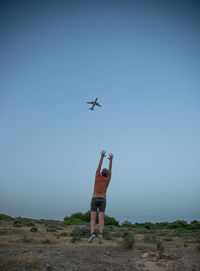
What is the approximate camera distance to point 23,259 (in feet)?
11.4

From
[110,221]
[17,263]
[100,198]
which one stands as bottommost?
[110,221]

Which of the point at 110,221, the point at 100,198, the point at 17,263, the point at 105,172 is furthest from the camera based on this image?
the point at 110,221

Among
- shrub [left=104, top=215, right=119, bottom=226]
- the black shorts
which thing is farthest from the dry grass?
shrub [left=104, top=215, right=119, bottom=226]

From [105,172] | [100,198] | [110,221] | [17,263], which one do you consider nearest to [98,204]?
[100,198]

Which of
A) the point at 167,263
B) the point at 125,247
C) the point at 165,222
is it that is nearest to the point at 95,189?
the point at 125,247

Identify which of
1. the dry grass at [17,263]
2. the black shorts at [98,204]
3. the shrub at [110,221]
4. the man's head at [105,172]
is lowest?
the shrub at [110,221]

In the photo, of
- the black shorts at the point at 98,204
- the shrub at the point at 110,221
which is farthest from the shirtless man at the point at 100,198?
the shrub at the point at 110,221

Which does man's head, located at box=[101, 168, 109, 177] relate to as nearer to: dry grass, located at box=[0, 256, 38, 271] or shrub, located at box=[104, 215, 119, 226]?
dry grass, located at box=[0, 256, 38, 271]

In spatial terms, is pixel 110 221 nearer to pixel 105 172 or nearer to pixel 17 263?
pixel 105 172

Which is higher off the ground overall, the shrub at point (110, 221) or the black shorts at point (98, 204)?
the black shorts at point (98, 204)

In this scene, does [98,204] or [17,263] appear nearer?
[17,263]

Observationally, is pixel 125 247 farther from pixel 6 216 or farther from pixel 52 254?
pixel 6 216

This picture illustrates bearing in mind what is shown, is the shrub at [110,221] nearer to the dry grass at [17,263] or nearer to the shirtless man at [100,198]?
the shirtless man at [100,198]

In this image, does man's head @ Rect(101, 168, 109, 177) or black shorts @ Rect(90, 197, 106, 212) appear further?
man's head @ Rect(101, 168, 109, 177)
